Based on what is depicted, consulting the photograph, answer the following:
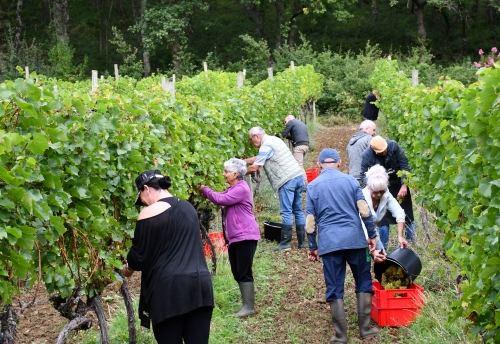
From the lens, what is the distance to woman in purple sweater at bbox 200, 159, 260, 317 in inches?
279

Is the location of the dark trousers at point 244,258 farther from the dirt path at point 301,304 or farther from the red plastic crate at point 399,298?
the red plastic crate at point 399,298

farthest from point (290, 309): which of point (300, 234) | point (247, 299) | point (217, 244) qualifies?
point (300, 234)

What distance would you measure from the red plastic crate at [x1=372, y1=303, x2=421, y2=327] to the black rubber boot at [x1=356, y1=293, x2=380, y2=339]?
5.6 inches

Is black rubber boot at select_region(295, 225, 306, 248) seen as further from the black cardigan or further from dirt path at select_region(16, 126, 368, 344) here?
the black cardigan

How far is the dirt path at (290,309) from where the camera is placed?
22.8ft

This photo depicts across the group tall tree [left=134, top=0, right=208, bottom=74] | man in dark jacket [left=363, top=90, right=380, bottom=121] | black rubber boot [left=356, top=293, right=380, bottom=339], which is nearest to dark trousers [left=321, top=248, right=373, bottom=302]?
black rubber boot [left=356, top=293, right=380, bottom=339]

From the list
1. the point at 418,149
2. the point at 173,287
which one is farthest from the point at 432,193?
the point at 173,287

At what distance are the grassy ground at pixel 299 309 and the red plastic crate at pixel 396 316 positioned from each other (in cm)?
6

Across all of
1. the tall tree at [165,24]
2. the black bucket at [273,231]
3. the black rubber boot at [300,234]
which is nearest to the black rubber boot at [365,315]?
the black rubber boot at [300,234]

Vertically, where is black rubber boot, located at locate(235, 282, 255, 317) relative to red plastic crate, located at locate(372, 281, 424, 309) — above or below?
below

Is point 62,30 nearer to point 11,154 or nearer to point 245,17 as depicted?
point 245,17

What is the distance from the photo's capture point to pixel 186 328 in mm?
4723

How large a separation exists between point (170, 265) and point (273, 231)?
226 inches

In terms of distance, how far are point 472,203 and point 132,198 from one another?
8.74ft
